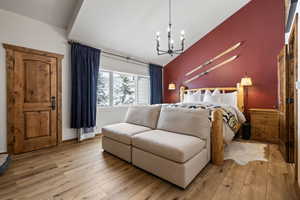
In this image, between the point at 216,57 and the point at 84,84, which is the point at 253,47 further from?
the point at 84,84

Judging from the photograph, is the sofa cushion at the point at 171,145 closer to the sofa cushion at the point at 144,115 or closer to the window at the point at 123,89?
the sofa cushion at the point at 144,115

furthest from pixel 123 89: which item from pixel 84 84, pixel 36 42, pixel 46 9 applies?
pixel 46 9

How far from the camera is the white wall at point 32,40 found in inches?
103

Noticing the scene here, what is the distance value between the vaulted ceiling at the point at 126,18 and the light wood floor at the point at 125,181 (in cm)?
275

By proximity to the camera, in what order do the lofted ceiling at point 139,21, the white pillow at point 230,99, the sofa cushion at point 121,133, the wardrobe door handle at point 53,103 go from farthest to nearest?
the white pillow at point 230,99 → the wardrobe door handle at point 53,103 → the lofted ceiling at point 139,21 → the sofa cushion at point 121,133

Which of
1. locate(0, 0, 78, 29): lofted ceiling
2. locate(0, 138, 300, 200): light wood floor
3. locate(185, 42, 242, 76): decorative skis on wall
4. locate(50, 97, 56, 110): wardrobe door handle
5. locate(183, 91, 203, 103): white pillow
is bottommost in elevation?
locate(0, 138, 300, 200): light wood floor

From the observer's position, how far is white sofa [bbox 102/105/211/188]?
68.1 inches

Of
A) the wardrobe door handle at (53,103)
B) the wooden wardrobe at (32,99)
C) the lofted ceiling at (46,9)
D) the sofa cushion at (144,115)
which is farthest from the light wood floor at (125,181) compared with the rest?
the lofted ceiling at (46,9)

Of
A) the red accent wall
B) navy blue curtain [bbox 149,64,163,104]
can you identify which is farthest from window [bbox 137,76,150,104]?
the red accent wall

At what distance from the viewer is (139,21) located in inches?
139

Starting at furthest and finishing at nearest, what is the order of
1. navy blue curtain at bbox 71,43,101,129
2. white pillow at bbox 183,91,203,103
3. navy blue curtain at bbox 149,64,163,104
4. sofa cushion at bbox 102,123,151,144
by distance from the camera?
navy blue curtain at bbox 149,64,163,104
white pillow at bbox 183,91,203,103
navy blue curtain at bbox 71,43,101,129
sofa cushion at bbox 102,123,151,144

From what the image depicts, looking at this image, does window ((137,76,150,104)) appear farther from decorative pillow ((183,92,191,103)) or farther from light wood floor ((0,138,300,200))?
light wood floor ((0,138,300,200))

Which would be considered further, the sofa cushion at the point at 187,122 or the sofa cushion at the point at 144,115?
the sofa cushion at the point at 144,115

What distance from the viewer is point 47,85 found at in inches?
123
